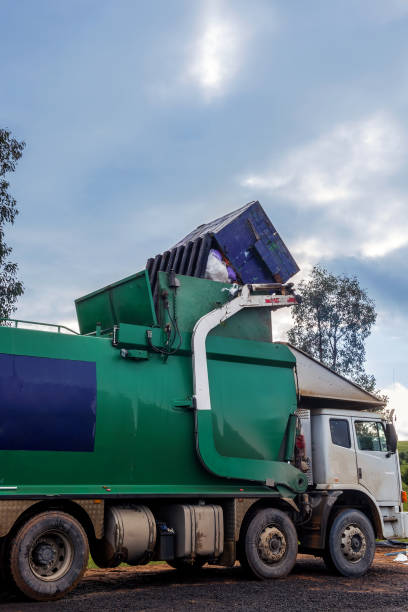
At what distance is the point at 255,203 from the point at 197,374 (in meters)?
3.67

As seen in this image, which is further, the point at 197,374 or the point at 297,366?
the point at 297,366

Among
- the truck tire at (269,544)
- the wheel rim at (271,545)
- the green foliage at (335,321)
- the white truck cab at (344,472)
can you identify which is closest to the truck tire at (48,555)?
the truck tire at (269,544)

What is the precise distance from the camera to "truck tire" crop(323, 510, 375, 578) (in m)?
10.1

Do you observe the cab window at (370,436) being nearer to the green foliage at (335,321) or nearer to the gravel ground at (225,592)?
the gravel ground at (225,592)

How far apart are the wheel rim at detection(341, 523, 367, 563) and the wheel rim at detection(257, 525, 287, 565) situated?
130 centimetres

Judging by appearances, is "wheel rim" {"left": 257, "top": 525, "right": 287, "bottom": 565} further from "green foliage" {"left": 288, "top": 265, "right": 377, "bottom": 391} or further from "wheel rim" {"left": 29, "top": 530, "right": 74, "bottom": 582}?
"green foliage" {"left": 288, "top": 265, "right": 377, "bottom": 391}

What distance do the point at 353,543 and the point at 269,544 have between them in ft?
6.01

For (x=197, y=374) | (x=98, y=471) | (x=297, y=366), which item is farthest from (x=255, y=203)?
(x=98, y=471)

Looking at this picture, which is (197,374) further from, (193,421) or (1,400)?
(1,400)

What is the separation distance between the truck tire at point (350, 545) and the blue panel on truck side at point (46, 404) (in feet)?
15.0

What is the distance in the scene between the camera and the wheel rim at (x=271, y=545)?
9.25 m

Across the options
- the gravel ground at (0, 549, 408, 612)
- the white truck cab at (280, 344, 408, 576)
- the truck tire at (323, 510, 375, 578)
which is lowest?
the gravel ground at (0, 549, 408, 612)

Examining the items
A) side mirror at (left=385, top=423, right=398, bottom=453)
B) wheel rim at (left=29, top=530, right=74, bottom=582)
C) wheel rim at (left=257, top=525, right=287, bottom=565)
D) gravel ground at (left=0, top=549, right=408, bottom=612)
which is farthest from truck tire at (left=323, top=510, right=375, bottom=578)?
wheel rim at (left=29, top=530, right=74, bottom=582)

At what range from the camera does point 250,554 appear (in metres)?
9.12
